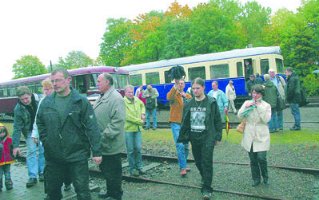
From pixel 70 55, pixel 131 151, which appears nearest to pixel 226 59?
pixel 131 151

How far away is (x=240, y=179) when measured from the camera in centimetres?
641

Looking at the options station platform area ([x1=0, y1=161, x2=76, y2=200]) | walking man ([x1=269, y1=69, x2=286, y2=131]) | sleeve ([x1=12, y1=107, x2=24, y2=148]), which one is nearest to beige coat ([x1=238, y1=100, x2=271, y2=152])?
station platform area ([x1=0, y1=161, x2=76, y2=200])

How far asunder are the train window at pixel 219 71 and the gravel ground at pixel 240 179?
11680 millimetres

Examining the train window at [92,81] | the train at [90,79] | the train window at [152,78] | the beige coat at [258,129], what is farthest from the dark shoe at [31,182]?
the train window at [152,78]

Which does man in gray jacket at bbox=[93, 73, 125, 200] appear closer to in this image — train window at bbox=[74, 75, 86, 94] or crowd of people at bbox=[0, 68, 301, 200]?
crowd of people at bbox=[0, 68, 301, 200]

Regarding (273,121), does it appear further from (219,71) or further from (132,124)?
(219,71)

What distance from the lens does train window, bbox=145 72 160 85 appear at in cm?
2380

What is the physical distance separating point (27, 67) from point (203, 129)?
9095 centimetres

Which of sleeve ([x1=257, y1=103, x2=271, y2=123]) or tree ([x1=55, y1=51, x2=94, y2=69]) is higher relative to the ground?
tree ([x1=55, y1=51, x2=94, y2=69])

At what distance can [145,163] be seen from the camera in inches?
333

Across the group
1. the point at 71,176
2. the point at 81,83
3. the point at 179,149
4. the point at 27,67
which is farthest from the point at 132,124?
the point at 27,67

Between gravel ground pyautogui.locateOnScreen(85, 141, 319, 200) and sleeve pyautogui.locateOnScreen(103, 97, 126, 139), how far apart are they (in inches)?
67.5

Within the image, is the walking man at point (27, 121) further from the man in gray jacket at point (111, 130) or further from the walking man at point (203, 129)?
the walking man at point (203, 129)

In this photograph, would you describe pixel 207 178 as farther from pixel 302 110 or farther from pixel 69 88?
pixel 302 110
